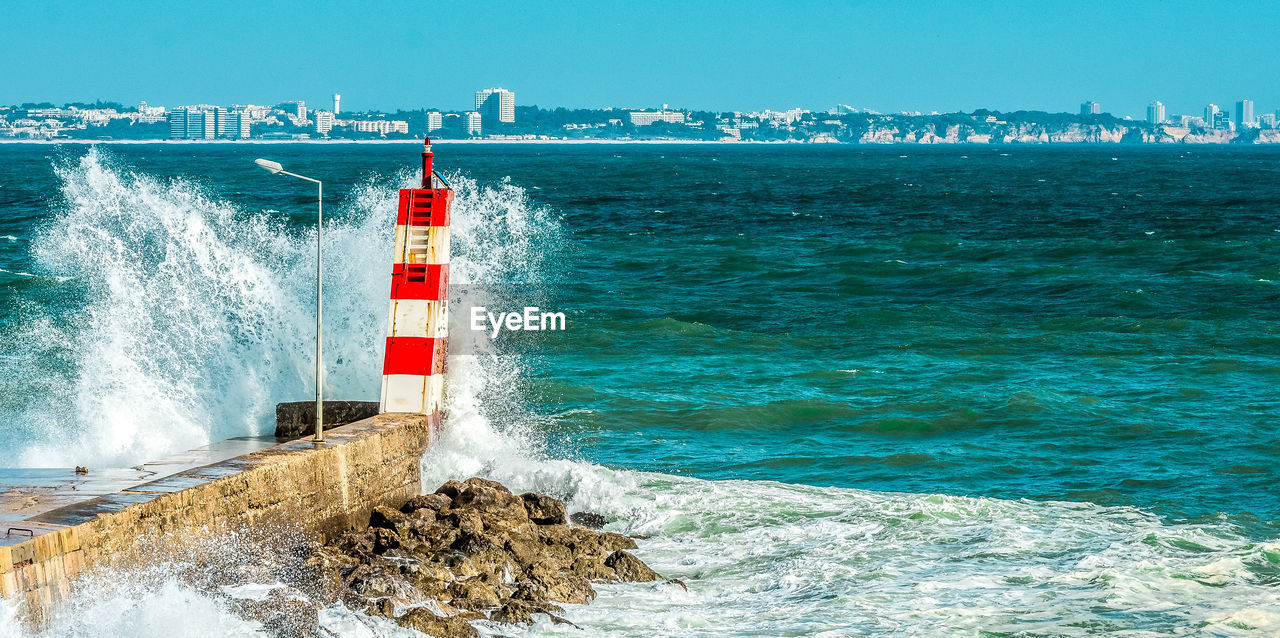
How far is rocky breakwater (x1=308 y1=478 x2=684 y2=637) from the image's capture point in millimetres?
8617

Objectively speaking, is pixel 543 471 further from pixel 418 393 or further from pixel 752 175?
pixel 752 175

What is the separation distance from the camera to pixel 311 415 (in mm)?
12055

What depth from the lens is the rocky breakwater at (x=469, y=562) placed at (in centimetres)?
862

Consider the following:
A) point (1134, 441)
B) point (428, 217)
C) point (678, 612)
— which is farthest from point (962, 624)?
point (1134, 441)

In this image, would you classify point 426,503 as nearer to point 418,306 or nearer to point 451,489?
point 451,489

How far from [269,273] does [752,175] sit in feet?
301

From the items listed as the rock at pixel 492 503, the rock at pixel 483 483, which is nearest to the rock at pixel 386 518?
the rock at pixel 492 503

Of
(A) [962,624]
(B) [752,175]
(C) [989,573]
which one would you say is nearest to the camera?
(A) [962,624]

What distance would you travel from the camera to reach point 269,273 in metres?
14.9

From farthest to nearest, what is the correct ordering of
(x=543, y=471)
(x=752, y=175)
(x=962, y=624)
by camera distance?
(x=752, y=175) → (x=543, y=471) → (x=962, y=624)

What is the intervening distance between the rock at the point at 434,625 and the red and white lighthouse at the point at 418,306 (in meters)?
3.80

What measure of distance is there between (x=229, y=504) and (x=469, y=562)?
1.67m

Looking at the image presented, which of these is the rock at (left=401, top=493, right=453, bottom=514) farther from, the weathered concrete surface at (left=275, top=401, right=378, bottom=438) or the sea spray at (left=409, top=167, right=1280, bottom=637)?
the weathered concrete surface at (left=275, top=401, right=378, bottom=438)

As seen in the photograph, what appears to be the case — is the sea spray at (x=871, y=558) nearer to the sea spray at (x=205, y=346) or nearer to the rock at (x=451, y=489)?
the rock at (x=451, y=489)
